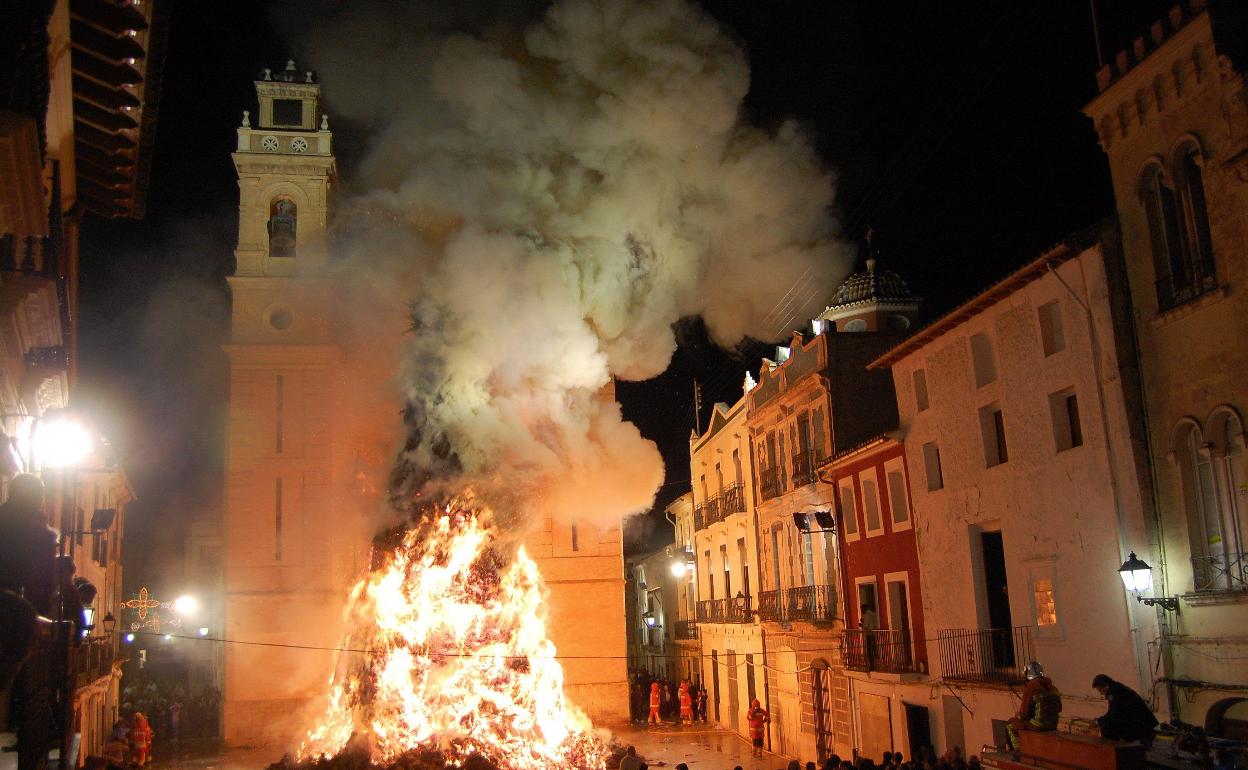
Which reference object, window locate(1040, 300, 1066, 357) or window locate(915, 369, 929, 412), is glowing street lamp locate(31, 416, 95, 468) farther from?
window locate(915, 369, 929, 412)

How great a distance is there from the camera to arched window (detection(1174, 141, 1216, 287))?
1493 cm

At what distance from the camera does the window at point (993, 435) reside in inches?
817

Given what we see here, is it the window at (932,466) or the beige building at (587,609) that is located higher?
the window at (932,466)

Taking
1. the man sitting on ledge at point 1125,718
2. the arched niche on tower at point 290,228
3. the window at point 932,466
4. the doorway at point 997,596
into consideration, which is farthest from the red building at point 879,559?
the arched niche on tower at point 290,228

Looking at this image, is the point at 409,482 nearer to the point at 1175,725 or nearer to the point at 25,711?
the point at 25,711

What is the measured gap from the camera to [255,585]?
3638 cm

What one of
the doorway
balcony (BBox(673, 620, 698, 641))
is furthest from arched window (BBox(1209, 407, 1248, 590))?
balcony (BBox(673, 620, 698, 641))

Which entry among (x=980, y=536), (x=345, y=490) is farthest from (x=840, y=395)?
(x=345, y=490)

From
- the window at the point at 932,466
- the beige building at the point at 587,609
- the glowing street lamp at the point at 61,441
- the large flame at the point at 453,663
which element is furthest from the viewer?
the beige building at the point at 587,609

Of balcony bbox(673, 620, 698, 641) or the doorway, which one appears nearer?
the doorway

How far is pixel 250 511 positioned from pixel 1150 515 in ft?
101

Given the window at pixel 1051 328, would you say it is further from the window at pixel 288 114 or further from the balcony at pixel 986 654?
the window at pixel 288 114

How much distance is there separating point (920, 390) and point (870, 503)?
341cm

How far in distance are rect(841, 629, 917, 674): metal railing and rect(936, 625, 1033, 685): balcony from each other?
1.40 metres
